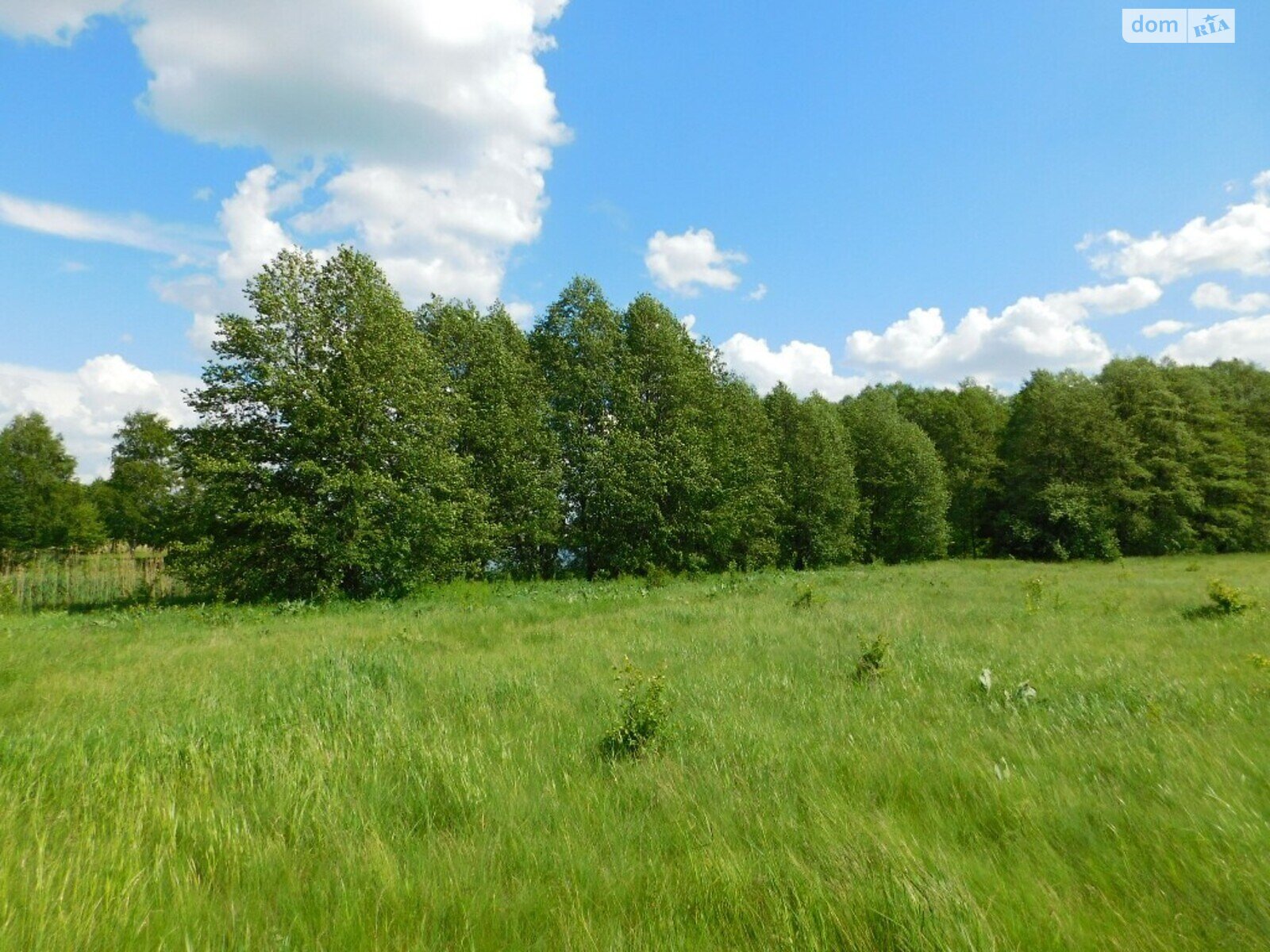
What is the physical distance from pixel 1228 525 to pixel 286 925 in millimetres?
59213

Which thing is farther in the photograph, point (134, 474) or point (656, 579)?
point (134, 474)

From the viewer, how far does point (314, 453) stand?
21453 millimetres

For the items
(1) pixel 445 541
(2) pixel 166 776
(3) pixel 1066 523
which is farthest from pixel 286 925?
(3) pixel 1066 523

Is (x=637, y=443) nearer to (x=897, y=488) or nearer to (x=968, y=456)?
(x=897, y=488)

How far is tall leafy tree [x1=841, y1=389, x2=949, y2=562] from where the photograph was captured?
44.2 meters

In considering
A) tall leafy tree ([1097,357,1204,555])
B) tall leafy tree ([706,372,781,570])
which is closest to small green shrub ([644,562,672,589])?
tall leafy tree ([706,372,781,570])

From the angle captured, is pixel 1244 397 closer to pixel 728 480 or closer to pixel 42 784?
pixel 728 480

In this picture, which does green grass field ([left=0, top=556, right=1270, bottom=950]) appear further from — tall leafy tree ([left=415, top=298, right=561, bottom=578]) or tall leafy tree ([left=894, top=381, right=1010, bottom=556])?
tall leafy tree ([left=894, top=381, right=1010, bottom=556])

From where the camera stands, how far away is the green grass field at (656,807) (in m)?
2.46

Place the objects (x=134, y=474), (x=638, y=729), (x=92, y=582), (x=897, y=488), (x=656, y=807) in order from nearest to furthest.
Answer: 1. (x=656, y=807)
2. (x=638, y=729)
3. (x=92, y=582)
4. (x=897, y=488)
5. (x=134, y=474)

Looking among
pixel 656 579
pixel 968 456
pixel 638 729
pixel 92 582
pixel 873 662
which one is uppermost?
pixel 968 456

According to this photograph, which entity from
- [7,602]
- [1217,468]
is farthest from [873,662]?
[1217,468]

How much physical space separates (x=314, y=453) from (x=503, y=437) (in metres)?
9.85

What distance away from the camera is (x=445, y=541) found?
78.5 ft
